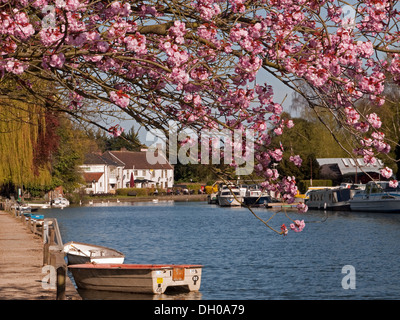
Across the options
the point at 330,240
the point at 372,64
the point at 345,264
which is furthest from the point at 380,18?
the point at 330,240

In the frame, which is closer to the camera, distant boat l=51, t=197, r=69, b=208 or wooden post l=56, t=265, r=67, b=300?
wooden post l=56, t=265, r=67, b=300

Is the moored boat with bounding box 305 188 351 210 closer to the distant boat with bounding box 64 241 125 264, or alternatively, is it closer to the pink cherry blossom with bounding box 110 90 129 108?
the distant boat with bounding box 64 241 125 264

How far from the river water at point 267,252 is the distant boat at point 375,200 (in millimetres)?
1446

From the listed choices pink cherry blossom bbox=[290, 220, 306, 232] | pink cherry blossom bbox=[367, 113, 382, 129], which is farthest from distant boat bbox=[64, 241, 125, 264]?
pink cherry blossom bbox=[367, 113, 382, 129]

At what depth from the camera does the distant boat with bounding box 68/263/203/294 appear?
62.6ft

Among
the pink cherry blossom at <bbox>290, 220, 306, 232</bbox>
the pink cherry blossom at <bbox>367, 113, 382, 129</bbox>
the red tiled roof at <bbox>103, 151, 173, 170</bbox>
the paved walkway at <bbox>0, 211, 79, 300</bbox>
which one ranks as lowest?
the paved walkway at <bbox>0, 211, 79, 300</bbox>

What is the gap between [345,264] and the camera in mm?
30344

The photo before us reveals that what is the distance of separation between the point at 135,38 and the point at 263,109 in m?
1.94

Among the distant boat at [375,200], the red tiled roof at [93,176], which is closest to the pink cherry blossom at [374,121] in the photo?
the distant boat at [375,200]

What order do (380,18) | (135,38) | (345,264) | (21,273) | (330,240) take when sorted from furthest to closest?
(330,240), (345,264), (21,273), (380,18), (135,38)

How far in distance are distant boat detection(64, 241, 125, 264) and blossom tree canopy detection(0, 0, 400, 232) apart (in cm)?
1507

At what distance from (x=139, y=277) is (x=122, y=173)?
106 metres
